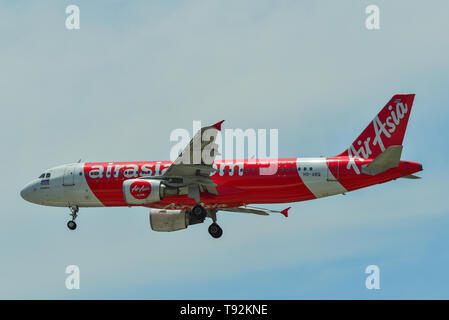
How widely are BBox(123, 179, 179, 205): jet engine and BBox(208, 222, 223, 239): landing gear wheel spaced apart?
446cm

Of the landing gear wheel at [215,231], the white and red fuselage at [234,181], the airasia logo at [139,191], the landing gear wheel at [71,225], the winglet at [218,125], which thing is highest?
the winglet at [218,125]

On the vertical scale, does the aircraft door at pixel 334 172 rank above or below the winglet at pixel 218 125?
below

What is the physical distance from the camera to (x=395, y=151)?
46094 millimetres

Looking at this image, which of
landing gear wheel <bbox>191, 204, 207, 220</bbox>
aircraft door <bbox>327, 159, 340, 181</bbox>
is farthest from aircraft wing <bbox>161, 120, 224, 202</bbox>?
aircraft door <bbox>327, 159, 340, 181</bbox>

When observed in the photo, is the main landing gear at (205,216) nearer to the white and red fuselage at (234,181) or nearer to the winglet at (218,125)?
the white and red fuselage at (234,181)

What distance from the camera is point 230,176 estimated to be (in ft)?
163

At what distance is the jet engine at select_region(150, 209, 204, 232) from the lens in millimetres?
52625

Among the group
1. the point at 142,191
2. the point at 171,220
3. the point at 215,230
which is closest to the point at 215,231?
the point at 215,230

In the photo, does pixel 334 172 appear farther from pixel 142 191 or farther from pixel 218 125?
pixel 142 191

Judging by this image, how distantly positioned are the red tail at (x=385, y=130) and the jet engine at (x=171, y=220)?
32.1ft

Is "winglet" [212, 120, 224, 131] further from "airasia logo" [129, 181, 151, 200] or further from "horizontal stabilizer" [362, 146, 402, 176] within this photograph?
"horizontal stabilizer" [362, 146, 402, 176]

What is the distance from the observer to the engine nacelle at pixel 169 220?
52625mm

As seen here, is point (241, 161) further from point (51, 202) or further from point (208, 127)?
point (51, 202)

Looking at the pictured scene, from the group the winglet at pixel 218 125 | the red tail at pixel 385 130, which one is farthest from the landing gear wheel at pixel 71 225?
the red tail at pixel 385 130
